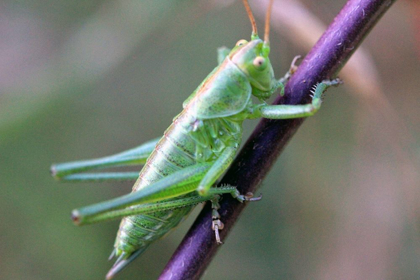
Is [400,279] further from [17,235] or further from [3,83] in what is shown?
[3,83]

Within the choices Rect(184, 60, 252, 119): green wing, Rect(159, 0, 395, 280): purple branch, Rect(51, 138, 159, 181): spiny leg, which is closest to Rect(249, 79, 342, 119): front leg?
Rect(159, 0, 395, 280): purple branch

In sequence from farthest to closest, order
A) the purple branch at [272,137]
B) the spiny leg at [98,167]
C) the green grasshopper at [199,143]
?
the spiny leg at [98,167] < the green grasshopper at [199,143] < the purple branch at [272,137]

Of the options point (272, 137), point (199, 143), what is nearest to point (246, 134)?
point (199, 143)

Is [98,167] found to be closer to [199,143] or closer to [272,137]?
[199,143]

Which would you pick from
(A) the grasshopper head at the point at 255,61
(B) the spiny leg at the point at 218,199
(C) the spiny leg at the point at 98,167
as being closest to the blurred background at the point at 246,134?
(A) the grasshopper head at the point at 255,61

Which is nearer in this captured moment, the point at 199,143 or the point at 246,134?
the point at 199,143

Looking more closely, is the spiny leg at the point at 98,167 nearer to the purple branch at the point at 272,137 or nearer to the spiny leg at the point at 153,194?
the spiny leg at the point at 153,194

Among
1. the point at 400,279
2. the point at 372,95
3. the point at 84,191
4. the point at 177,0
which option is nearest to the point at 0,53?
the point at 84,191
